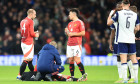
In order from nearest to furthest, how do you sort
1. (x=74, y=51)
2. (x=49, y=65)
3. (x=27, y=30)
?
1. (x=49, y=65)
2. (x=74, y=51)
3. (x=27, y=30)

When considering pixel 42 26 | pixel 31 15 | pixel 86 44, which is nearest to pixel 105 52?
pixel 86 44

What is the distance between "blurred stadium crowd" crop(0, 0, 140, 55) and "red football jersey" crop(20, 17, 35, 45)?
7.15m

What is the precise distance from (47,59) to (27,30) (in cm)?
142

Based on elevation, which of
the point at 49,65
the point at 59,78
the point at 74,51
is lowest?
the point at 59,78

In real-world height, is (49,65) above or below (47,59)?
below

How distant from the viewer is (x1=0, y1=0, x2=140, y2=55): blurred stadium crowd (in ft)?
65.8

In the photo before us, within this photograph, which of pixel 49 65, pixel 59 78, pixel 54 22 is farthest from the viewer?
pixel 54 22

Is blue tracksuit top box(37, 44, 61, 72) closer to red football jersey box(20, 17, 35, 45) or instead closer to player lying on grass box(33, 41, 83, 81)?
player lying on grass box(33, 41, 83, 81)

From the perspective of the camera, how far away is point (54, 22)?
71.7 feet

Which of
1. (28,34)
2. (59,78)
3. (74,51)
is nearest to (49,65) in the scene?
(59,78)

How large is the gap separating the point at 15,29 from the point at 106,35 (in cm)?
488

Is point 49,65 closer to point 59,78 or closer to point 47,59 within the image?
point 47,59

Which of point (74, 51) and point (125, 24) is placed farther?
point (74, 51)

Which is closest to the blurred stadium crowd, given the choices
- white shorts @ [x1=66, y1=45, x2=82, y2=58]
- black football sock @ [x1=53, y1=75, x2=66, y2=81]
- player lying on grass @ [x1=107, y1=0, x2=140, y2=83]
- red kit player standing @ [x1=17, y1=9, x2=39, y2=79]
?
red kit player standing @ [x1=17, y1=9, x2=39, y2=79]
